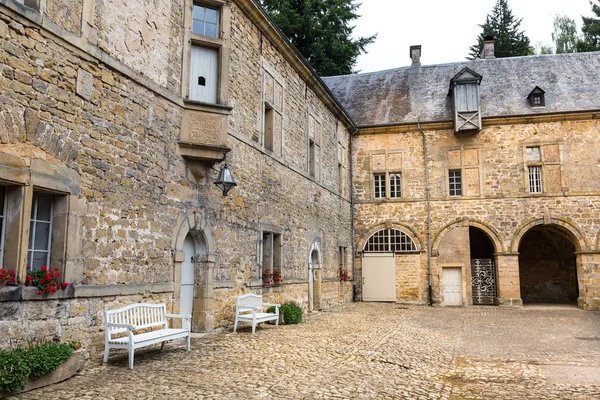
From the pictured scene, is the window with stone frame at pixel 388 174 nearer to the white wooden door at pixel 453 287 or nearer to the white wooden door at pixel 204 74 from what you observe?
the white wooden door at pixel 453 287

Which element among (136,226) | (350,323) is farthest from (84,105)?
(350,323)

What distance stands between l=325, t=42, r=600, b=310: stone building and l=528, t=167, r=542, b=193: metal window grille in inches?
1.4

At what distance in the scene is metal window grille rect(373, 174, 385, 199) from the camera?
19422 millimetres

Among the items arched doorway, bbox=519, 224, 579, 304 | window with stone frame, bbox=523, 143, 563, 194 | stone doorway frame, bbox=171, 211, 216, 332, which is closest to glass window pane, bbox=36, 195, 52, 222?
stone doorway frame, bbox=171, 211, 216, 332

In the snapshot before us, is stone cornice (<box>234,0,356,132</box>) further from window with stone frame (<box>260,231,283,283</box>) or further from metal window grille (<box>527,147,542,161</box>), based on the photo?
metal window grille (<box>527,147,542,161</box>)

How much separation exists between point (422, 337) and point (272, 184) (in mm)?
4547

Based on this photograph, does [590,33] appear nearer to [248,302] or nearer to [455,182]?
[455,182]

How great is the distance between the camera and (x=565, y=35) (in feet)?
105

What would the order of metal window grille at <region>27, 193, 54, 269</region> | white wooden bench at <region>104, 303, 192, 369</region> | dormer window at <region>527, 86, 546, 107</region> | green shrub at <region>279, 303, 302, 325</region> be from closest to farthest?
metal window grille at <region>27, 193, 54, 269</region>
white wooden bench at <region>104, 303, 192, 369</region>
green shrub at <region>279, 303, 302, 325</region>
dormer window at <region>527, 86, 546, 107</region>

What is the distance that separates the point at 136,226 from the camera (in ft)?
22.6

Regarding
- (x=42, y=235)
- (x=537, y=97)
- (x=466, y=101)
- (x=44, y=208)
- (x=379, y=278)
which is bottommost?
(x=379, y=278)

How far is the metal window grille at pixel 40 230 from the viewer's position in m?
5.56

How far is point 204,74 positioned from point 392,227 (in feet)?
39.0

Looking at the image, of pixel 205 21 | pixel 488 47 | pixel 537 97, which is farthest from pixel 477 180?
pixel 205 21
